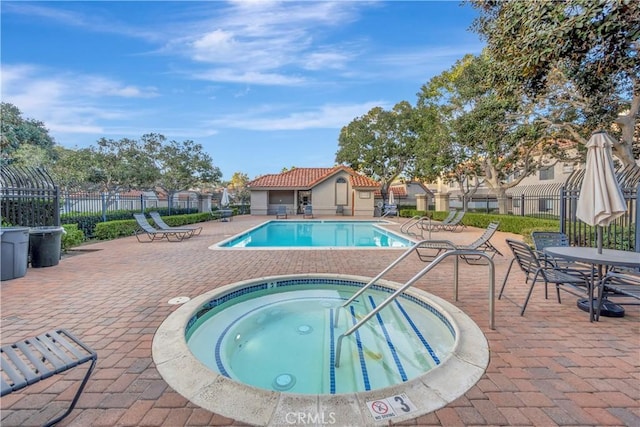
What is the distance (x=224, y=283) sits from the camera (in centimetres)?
541

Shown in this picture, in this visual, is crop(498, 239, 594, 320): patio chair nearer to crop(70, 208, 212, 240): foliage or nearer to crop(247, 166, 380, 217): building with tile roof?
crop(70, 208, 212, 240): foliage

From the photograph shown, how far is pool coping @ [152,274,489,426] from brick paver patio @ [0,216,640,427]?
77mm

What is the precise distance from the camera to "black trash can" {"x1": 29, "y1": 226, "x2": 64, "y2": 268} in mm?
6520

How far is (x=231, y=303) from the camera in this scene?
491 cm

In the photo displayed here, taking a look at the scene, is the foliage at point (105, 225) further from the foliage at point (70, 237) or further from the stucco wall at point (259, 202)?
Answer: the stucco wall at point (259, 202)

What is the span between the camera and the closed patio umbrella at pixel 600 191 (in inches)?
152

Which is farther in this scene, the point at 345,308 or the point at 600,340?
the point at 345,308

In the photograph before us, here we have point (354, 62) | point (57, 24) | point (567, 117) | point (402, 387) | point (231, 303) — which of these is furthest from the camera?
point (354, 62)

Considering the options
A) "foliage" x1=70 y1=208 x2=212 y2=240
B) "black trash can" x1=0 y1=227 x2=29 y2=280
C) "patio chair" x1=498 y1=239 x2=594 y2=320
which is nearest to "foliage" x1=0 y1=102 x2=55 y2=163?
"foliage" x1=70 y1=208 x2=212 y2=240

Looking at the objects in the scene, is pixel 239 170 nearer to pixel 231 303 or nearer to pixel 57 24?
pixel 57 24

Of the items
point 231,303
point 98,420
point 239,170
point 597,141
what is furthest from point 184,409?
point 239,170

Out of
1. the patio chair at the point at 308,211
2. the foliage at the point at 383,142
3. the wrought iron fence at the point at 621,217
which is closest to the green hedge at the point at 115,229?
the patio chair at the point at 308,211

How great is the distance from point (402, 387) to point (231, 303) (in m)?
3.34

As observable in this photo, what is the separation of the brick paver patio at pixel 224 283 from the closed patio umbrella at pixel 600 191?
133 centimetres
